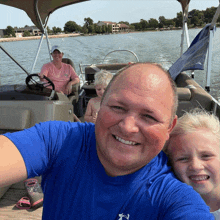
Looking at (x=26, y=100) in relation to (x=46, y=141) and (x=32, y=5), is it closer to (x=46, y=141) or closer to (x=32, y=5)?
(x=46, y=141)

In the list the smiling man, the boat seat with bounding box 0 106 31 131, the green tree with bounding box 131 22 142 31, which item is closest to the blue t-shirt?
the smiling man

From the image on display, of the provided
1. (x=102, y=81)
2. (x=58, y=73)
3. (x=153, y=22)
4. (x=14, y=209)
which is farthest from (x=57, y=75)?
(x=153, y=22)

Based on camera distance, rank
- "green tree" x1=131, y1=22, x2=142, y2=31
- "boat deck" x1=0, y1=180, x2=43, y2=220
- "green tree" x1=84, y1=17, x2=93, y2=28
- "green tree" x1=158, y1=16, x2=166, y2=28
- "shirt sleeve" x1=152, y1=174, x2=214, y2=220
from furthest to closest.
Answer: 1. "green tree" x1=84, y1=17, x2=93, y2=28
2. "green tree" x1=131, y1=22, x2=142, y2=31
3. "green tree" x1=158, y1=16, x2=166, y2=28
4. "boat deck" x1=0, y1=180, x2=43, y2=220
5. "shirt sleeve" x1=152, y1=174, x2=214, y2=220

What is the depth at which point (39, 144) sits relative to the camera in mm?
753

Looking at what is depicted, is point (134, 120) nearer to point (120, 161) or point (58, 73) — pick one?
point (120, 161)

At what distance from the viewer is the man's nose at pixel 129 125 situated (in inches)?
26.7

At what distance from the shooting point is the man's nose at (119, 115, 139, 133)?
68cm

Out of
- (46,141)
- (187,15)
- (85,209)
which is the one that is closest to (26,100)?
(46,141)

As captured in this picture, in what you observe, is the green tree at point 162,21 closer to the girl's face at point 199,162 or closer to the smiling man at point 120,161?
the girl's face at point 199,162

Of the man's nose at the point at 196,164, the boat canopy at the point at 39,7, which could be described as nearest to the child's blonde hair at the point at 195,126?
the man's nose at the point at 196,164

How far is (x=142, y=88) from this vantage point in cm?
70

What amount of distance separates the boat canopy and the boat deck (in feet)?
10.9

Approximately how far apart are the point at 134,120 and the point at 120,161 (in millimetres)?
138

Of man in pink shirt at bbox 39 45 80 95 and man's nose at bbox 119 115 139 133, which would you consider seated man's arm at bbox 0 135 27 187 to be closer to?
man's nose at bbox 119 115 139 133
